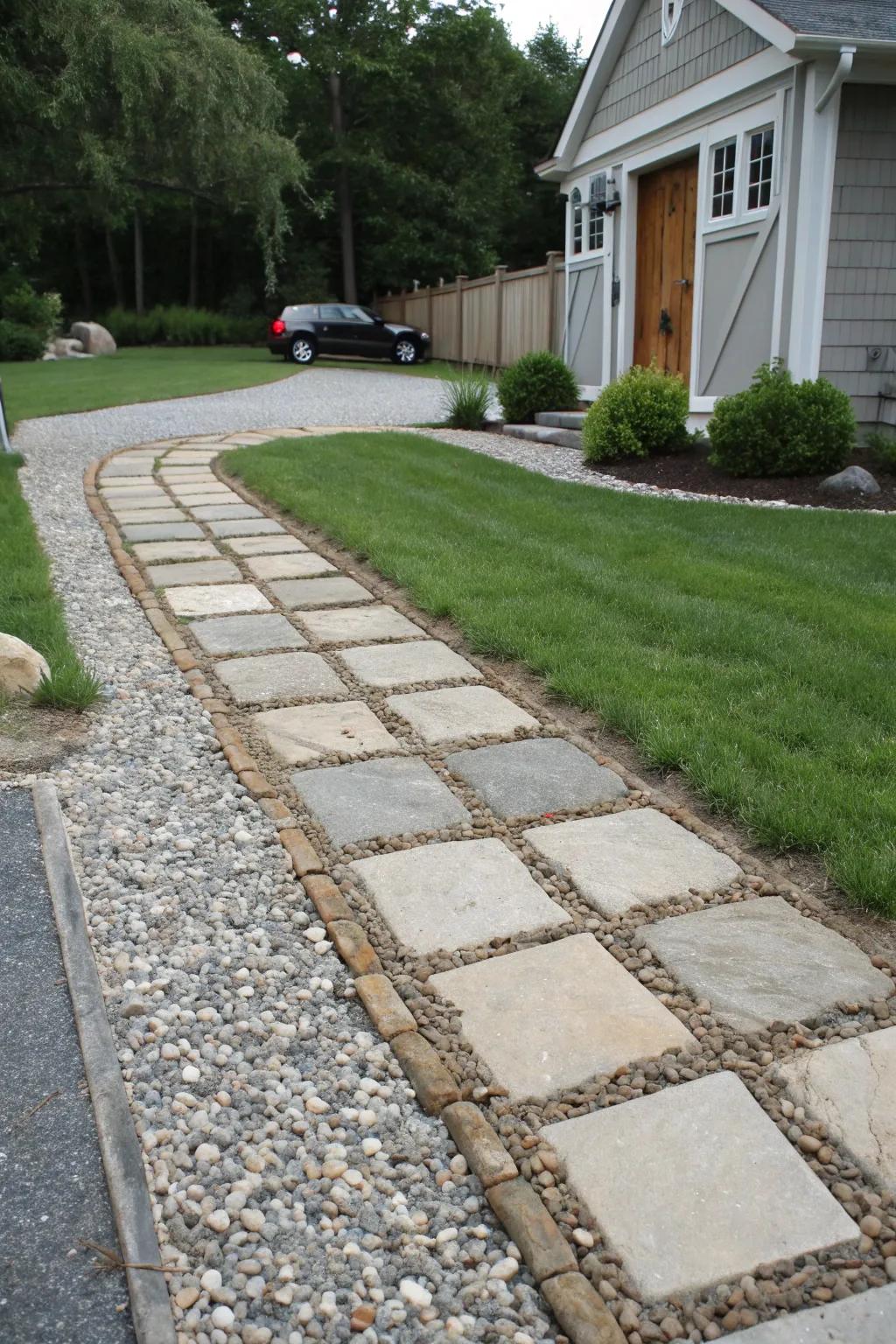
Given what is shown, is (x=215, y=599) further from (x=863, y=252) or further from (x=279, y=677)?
(x=863, y=252)

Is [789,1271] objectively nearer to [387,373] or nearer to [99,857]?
[99,857]

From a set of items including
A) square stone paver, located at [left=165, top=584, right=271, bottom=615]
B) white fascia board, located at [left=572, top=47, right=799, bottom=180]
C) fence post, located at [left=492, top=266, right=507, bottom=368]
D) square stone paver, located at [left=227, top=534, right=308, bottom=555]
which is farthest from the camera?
fence post, located at [left=492, top=266, right=507, bottom=368]

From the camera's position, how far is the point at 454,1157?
5.92ft

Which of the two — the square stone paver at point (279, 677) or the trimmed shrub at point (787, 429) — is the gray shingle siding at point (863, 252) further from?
the square stone paver at point (279, 677)

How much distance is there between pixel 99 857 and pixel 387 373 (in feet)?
58.1

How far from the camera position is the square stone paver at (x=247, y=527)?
643cm

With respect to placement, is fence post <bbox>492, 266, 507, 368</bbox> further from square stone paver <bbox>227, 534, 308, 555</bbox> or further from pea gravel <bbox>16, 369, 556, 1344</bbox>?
pea gravel <bbox>16, 369, 556, 1344</bbox>

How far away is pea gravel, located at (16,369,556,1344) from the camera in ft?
5.08

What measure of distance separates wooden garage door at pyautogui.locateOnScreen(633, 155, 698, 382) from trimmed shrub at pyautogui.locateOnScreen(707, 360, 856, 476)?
A: 2.70 m

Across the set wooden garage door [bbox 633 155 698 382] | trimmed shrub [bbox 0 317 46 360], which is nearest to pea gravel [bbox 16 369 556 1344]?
wooden garage door [bbox 633 155 698 382]

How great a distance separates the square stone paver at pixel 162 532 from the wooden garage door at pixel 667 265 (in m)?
5.84

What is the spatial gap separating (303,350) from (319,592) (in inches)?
697

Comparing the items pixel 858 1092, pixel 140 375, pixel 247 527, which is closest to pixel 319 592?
pixel 247 527

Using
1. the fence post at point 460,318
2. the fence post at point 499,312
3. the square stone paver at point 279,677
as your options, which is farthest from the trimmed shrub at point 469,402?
the fence post at point 460,318
